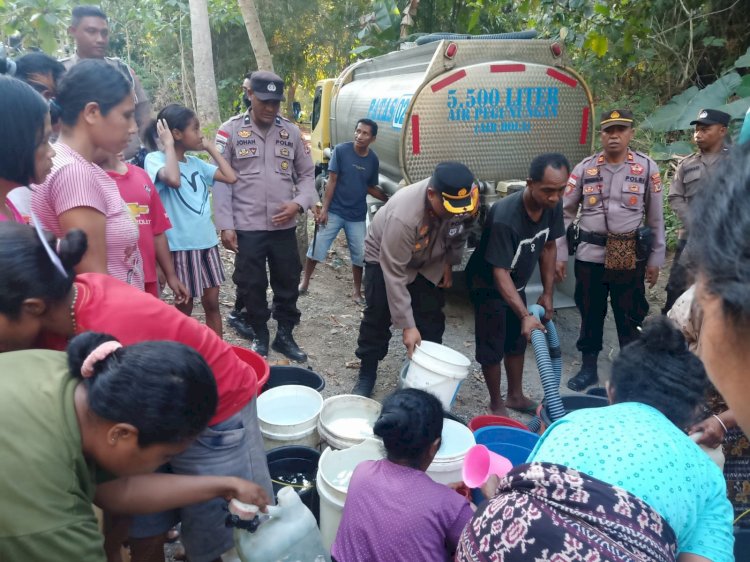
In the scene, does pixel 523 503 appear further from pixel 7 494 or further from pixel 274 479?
pixel 274 479

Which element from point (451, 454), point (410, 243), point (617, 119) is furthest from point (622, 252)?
point (451, 454)

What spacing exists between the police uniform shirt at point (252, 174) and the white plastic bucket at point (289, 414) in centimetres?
149

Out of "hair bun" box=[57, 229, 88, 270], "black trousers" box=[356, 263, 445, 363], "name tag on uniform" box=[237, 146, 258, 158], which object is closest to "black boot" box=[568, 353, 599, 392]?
"black trousers" box=[356, 263, 445, 363]

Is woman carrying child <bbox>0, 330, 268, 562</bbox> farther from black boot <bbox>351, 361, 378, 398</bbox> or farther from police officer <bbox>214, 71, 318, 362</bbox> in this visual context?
police officer <bbox>214, 71, 318, 362</bbox>

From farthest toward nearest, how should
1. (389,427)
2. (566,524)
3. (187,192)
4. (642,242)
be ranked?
(642,242) → (187,192) → (389,427) → (566,524)

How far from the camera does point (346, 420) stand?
305cm

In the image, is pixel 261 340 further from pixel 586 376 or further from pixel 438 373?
pixel 586 376

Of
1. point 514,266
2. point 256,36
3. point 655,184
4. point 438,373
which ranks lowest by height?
point 438,373

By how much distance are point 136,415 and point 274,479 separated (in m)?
1.56

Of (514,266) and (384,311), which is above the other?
(514,266)

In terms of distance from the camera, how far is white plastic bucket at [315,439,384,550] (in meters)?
2.31

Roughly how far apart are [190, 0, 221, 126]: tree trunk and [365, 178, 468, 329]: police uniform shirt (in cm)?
718

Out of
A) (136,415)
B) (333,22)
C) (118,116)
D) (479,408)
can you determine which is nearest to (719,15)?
(479,408)

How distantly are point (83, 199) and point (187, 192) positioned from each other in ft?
5.26
